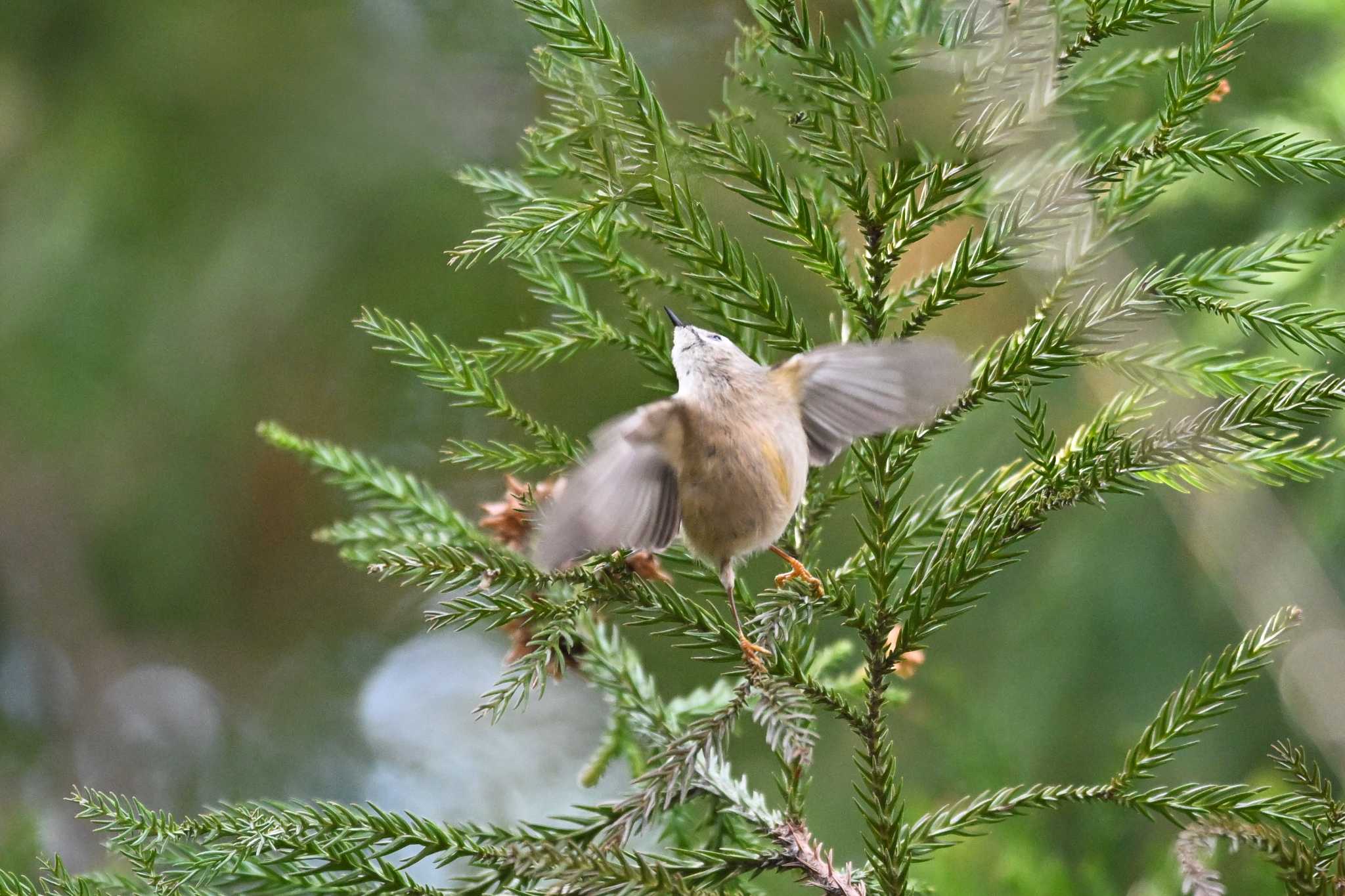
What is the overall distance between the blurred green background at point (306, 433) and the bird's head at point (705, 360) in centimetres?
70

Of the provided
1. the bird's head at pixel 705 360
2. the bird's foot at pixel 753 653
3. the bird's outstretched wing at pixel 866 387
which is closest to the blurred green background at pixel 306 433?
the bird's head at pixel 705 360

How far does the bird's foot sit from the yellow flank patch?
0.68ft

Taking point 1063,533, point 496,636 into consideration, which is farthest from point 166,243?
point 1063,533

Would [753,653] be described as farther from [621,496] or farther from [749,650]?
[621,496]

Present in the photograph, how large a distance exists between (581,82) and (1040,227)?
0.38 m

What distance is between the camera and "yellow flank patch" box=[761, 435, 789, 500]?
102cm

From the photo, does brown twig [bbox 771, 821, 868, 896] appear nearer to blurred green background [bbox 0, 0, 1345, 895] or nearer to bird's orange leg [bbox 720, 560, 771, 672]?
bird's orange leg [bbox 720, 560, 771, 672]

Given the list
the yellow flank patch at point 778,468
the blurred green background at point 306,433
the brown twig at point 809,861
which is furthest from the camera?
the blurred green background at point 306,433

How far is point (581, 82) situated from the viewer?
849 millimetres

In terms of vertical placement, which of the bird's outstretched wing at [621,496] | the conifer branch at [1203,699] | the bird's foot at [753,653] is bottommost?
the conifer branch at [1203,699]

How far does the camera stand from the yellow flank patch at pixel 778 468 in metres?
1.02

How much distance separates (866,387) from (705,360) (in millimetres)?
247

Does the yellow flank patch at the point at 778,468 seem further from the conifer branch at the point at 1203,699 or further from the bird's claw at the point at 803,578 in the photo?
the conifer branch at the point at 1203,699

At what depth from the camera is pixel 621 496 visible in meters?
0.94
